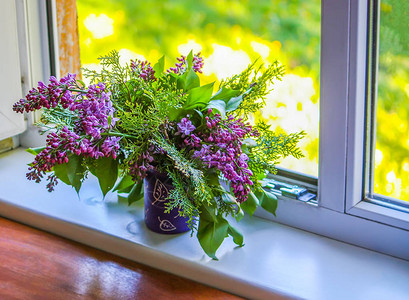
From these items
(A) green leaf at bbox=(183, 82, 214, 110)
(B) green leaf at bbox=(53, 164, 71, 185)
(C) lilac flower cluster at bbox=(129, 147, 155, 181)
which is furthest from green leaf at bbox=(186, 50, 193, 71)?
(B) green leaf at bbox=(53, 164, 71, 185)

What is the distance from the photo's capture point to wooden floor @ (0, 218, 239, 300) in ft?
3.57

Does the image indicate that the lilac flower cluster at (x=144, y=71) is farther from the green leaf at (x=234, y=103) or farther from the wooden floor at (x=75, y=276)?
the wooden floor at (x=75, y=276)

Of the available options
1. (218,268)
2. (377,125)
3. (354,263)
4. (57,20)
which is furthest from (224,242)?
(57,20)

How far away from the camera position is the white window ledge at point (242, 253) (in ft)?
3.44

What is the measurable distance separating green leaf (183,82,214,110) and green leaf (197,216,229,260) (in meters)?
0.23

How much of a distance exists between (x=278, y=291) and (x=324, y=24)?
0.52 meters

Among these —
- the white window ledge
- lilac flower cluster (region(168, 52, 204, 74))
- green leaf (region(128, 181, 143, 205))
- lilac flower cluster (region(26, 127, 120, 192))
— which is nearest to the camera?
lilac flower cluster (region(26, 127, 120, 192))

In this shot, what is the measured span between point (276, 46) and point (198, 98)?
0.82 feet

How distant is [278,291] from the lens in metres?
1.03

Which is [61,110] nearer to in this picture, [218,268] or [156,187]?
[156,187]

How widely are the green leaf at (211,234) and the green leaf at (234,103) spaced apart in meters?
0.22

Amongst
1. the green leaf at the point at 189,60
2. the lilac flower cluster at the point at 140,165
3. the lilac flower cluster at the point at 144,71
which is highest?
the green leaf at the point at 189,60

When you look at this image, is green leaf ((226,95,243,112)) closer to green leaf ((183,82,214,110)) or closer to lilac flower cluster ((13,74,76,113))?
green leaf ((183,82,214,110))

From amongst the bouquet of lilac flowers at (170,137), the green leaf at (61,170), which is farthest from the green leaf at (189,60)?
the green leaf at (61,170)
